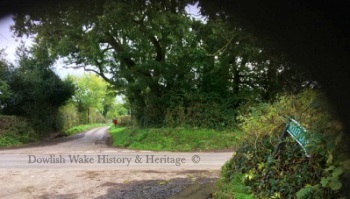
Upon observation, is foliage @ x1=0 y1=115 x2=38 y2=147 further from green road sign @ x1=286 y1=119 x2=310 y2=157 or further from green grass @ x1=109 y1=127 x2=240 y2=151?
green road sign @ x1=286 y1=119 x2=310 y2=157

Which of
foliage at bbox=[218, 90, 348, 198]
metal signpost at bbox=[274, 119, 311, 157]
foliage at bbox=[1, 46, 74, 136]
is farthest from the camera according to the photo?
foliage at bbox=[1, 46, 74, 136]

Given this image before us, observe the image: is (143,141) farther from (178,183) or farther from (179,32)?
(178,183)

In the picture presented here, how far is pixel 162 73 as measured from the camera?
20.6 meters

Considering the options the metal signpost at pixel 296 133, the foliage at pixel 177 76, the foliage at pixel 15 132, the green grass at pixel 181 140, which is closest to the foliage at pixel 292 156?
the metal signpost at pixel 296 133

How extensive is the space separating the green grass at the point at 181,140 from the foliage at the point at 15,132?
22.6ft

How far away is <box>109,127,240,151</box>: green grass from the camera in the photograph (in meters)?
17.2

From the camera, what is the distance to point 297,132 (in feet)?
14.3

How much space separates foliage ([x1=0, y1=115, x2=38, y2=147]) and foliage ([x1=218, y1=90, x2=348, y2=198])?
58.4 feet

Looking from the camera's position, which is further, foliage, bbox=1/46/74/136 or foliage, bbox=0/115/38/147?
foliage, bbox=1/46/74/136

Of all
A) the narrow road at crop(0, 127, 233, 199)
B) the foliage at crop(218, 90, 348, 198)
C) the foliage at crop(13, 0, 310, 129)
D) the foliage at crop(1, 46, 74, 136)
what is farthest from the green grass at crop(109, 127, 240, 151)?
the foliage at crop(218, 90, 348, 198)

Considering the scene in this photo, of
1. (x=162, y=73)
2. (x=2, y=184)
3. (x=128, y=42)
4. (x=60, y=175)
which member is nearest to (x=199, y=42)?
(x=162, y=73)

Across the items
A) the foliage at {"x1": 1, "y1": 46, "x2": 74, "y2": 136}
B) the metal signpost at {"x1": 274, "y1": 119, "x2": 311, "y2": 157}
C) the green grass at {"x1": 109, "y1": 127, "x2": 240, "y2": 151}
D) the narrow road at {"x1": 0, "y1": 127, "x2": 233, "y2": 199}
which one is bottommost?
the narrow road at {"x1": 0, "y1": 127, "x2": 233, "y2": 199}

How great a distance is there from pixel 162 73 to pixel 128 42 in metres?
3.21

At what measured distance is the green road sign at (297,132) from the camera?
3.88 m
